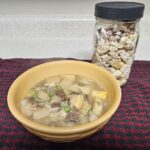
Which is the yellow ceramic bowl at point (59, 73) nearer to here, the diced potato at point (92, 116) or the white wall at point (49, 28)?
the diced potato at point (92, 116)

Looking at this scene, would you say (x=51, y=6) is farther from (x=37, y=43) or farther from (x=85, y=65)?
(x=85, y=65)

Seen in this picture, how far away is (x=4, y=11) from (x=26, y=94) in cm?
44

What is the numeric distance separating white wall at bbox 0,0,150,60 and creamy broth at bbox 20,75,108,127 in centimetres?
26

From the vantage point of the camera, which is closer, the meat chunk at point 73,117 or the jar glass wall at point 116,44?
the meat chunk at point 73,117

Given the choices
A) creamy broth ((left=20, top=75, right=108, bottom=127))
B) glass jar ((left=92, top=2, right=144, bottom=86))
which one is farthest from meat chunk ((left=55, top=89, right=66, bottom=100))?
glass jar ((left=92, top=2, right=144, bottom=86))

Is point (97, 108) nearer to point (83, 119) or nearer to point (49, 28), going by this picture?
point (83, 119)

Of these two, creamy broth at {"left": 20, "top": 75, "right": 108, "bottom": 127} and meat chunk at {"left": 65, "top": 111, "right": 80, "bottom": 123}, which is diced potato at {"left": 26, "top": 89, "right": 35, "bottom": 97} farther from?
meat chunk at {"left": 65, "top": 111, "right": 80, "bottom": 123}

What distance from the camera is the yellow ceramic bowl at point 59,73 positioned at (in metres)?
0.39

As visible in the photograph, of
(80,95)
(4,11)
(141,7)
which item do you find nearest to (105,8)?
(141,7)

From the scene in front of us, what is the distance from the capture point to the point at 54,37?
875mm

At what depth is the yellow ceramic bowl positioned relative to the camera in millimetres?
390

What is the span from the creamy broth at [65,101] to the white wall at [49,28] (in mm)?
262

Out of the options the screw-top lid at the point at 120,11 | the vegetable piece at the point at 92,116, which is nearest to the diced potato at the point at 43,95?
the vegetable piece at the point at 92,116

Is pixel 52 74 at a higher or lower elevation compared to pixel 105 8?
lower
